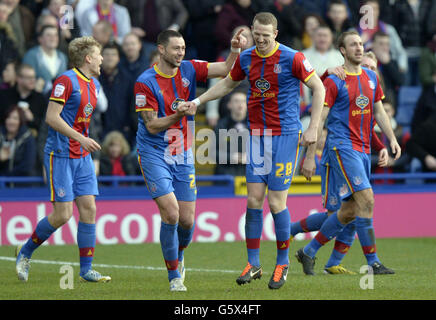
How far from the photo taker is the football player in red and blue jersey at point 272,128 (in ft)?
27.9

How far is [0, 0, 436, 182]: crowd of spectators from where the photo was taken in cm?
1434

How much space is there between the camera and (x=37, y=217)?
44.2ft

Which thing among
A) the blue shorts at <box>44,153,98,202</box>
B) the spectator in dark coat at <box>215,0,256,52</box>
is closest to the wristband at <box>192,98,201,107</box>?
the blue shorts at <box>44,153,98,202</box>

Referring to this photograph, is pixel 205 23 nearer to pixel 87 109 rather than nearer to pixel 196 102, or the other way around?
pixel 87 109

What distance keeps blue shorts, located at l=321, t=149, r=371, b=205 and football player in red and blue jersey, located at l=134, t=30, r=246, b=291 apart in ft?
5.37

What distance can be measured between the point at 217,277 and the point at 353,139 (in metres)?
2.01

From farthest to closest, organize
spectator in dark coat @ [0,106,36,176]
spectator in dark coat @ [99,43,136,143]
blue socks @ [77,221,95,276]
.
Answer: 1. spectator in dark coat @ [99,43,136,143]
2. spectator in dark coat @ [0,106,36,176]
3. blue socks @ [77,221,95,276]

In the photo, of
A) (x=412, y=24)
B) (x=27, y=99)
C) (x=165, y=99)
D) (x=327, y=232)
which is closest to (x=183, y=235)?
(x=165, y=99)

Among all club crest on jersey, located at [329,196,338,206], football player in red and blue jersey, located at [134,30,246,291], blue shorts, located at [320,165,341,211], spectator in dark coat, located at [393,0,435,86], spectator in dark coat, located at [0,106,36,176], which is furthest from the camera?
spectator in dark coat, located at [393,0,435,86]

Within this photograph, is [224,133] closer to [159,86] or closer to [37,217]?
[37,217]

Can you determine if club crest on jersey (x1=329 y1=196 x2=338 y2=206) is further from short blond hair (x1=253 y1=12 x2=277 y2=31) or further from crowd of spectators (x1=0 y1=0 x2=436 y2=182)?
crowd of spectators (x1=0 y1=0 x2=436 y2=182)

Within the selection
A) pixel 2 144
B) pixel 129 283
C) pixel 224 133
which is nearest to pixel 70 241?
pixel 2 144

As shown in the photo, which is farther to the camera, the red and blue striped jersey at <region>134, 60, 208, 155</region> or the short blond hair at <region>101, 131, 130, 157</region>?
the short blond hair at <region>101, 131, 130, 157</region>

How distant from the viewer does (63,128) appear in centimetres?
904
